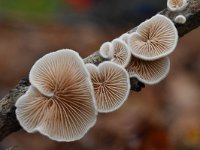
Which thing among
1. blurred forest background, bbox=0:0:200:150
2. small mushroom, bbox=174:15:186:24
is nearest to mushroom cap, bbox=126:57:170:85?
small mushroom, bbox=174:15:186:24

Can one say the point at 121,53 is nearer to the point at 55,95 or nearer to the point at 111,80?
the point at 111,80

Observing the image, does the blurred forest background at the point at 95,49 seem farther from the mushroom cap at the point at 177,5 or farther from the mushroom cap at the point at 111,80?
the mushroom cap at the point at 177,5

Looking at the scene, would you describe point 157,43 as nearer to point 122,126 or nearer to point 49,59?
point 49,59

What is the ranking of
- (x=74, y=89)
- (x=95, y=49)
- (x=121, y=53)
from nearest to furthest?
(x=74, y=89), (x=121, y=53), (x=95, y=49)

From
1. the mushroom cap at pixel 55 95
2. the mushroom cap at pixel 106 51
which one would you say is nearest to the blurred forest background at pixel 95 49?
the mushroom cap at pixel 55 95

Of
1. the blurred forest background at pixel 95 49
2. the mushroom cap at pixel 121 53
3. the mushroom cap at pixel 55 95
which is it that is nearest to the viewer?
the mushroom cap at pixel 55 95

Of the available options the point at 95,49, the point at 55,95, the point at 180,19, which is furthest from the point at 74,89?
the point at 95,49

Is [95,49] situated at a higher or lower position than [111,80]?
higher
